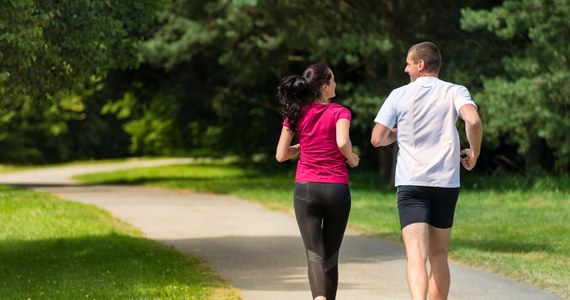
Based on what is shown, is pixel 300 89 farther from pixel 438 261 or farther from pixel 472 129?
pixel 438 261

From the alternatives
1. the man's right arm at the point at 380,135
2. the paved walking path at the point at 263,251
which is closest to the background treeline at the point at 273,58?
the paved walking path at the point at 263,251

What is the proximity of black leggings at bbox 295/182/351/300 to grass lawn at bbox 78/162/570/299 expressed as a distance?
9.15 feet

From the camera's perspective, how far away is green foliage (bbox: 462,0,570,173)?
22.0m

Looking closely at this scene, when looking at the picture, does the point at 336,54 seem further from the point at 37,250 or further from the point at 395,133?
the point at 395,133

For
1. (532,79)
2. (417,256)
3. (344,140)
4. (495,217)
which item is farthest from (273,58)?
(417,256)

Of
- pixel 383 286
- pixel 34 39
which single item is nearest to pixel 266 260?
pixel 383 286

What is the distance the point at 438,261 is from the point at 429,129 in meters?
0.87

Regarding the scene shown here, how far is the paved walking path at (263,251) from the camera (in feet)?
34.6

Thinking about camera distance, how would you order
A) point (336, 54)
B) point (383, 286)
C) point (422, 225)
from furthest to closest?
point (336, 54) < point (383, 286) < point (422, 225)

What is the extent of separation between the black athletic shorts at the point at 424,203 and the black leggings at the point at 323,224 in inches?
20.7

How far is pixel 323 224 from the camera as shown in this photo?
818cm

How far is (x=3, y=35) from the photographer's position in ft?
38.0

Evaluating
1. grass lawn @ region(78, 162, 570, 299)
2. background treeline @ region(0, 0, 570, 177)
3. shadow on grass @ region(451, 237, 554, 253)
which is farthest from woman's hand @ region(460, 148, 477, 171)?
shadow on grass @ region(451, 237, 554, 253)

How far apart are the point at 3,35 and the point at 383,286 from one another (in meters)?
4.34
